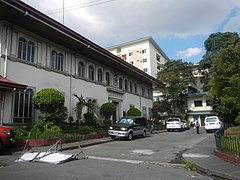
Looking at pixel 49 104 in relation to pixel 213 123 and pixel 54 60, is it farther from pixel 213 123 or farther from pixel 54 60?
pixel 213 123

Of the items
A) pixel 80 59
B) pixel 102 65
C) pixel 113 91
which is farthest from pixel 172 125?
pixel 80 59

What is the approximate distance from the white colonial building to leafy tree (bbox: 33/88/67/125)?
1.06 meters

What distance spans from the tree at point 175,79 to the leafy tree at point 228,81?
2642cm

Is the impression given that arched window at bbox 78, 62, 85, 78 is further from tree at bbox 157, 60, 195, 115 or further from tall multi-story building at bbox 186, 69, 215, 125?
tall multi-story building at bbox 186, 69, 215, 125

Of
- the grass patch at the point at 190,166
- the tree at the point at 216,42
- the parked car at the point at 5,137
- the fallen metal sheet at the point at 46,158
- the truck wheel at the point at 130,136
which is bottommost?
the grass patch at the point at 190,166

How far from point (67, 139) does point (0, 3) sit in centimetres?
852

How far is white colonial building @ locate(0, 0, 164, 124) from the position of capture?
597 inches

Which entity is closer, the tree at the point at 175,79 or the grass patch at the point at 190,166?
the grass patch at the point at 190,166

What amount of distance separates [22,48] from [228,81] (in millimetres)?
14655

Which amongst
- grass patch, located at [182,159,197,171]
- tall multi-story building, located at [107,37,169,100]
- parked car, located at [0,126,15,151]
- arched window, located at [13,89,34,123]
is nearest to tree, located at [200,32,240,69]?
tall multi-story building, located at [107,37,169,100]

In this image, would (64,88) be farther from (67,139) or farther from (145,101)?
(145,101)

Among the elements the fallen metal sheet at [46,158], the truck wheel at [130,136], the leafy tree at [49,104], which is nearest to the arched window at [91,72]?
the truck wheel at [130,136]

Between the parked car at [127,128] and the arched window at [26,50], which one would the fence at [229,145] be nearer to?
the parked car at [127,128]

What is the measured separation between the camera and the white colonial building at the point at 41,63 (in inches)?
597
